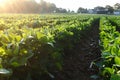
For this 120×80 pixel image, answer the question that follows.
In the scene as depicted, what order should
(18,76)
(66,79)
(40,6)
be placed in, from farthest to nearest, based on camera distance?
1. (40,6)
2. (66,79)
3. (18,76)

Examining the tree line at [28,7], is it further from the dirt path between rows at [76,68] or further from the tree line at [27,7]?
the dirt path between rows at [76,68]

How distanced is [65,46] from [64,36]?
59 centimetres

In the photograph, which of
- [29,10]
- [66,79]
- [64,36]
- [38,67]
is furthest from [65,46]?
[29,10]

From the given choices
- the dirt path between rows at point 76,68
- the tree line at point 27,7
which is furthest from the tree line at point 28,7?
the dirt path between rows at point 76,68

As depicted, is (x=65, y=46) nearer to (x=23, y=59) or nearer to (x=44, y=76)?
(x=44, y=76)

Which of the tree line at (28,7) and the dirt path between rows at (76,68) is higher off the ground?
the dirt path between rows at (76,68)

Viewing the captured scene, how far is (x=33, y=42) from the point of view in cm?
484

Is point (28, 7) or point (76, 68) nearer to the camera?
point (76, 68)

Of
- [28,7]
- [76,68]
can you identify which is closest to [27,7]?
[28,7]

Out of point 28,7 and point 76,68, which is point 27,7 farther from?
point 76,68

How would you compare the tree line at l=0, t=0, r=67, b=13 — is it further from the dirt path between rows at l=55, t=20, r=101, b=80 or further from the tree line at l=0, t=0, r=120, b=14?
the dirt path between rows at l=55, t=20, r=101, b=80

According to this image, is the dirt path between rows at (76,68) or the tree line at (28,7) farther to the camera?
the tree line at (28,7)

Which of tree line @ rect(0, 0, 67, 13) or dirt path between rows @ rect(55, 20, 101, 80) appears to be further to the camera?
tree line @ rect(0, 0, 67, 13)

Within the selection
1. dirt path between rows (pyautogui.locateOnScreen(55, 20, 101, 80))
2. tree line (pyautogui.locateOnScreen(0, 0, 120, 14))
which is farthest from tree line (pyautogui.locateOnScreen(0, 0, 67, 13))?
dirt path between rows (pyautogui.locateOnScreen(55, 20, 101, 80))
